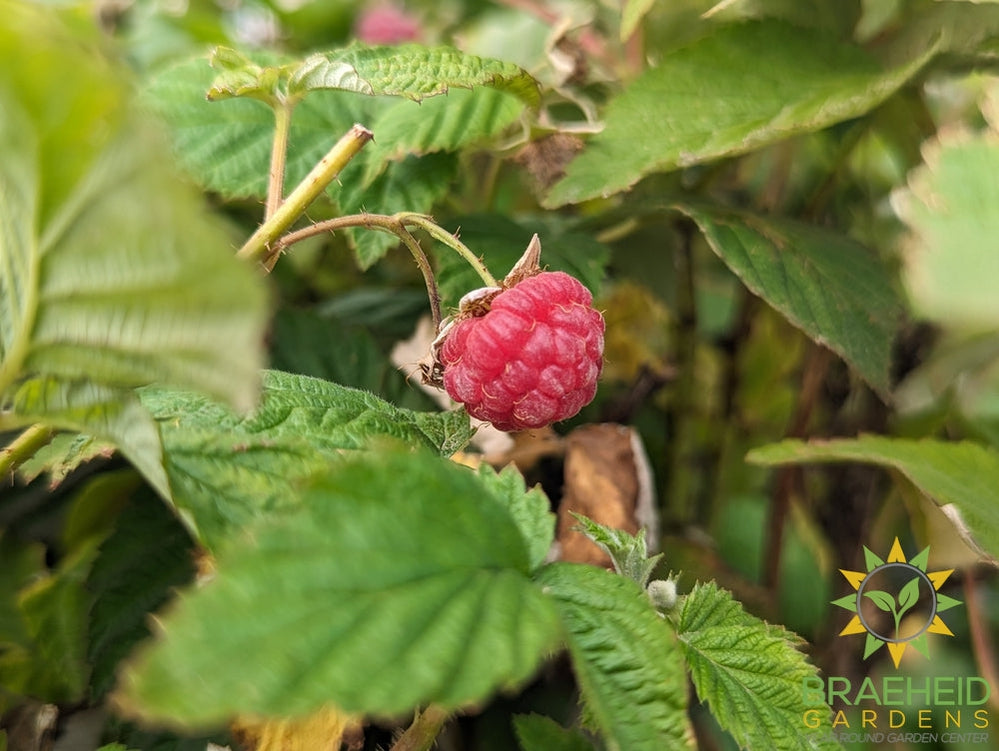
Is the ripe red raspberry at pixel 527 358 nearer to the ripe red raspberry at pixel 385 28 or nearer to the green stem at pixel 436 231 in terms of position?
the green stem at pixel 436 231

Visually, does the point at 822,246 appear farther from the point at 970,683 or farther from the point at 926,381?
the point at 970,683

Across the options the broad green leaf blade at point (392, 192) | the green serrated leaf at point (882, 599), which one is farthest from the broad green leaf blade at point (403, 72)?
the green serrated leaf at point (882, 599)

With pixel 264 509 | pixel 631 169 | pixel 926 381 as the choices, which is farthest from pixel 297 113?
pixel 926 381

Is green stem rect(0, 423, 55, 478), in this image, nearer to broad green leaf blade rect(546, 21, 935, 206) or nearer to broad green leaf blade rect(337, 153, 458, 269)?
broad green leaf blade rect(337, 153, 458, 269)

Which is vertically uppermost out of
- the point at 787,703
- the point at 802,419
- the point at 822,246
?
the point at 822,246

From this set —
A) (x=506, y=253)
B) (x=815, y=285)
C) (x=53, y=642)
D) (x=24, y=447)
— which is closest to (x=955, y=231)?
(x=815, y=285)
